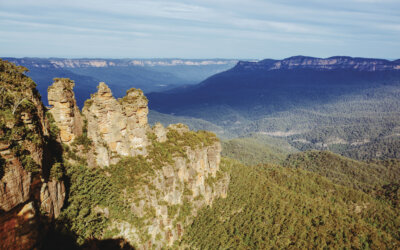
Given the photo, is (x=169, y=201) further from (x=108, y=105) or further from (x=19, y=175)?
(x=19, y=175)

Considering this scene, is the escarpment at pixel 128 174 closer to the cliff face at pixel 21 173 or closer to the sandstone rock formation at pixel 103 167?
the sandstone rock formation at pixel 103 167

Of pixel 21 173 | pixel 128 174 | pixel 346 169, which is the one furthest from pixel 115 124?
pixel 346 169

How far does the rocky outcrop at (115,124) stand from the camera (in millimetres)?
37469

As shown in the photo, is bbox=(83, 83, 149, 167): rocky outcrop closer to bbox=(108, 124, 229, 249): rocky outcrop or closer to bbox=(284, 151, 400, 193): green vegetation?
bbox=(108, 124, 229, 249): rocky outcrop

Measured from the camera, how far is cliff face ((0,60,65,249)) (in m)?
18.3

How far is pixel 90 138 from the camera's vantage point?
37.0 metres

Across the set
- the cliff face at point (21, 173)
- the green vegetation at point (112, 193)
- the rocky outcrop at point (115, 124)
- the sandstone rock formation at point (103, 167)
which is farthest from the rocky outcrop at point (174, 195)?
the cliff face at point (21, 173)

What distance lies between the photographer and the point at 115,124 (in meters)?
39.5

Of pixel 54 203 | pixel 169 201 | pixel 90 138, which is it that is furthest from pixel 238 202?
pixel 54 203

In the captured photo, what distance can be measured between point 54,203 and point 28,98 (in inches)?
431

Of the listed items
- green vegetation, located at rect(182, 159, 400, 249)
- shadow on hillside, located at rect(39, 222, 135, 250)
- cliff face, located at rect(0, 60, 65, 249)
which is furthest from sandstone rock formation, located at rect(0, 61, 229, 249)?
green vegetation, located at rect(182, 159, 400, 249)

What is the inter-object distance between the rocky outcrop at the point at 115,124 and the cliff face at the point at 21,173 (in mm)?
11296

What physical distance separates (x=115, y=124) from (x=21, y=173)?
802 inches

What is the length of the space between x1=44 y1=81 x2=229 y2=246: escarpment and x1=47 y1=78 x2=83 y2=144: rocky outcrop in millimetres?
127
